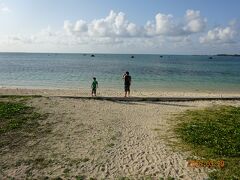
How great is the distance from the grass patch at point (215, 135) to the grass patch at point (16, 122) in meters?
6.65

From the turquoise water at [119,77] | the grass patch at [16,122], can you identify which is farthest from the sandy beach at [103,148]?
the turquoise water at [119,77]

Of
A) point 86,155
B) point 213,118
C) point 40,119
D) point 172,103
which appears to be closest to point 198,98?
point 172,103

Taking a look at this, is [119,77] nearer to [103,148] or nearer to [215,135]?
[215,135]

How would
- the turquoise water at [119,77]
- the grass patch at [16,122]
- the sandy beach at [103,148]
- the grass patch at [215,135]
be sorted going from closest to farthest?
the sandy beach at [103,148] → the grass patch at [215,135] → the grass patch at [16,122] → the turquoise water at [119,77]

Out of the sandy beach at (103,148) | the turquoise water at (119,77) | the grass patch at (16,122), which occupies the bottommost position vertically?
the turquoise water at (119,77)

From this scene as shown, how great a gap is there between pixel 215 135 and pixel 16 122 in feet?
29.7

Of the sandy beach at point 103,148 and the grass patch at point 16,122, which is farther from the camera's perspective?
the grass patch at point 16,122

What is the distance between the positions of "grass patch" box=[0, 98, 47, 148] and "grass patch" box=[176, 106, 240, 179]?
665 cm

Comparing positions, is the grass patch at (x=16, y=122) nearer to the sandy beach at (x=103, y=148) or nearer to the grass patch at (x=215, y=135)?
the sandy beach at (x=103, y=148)

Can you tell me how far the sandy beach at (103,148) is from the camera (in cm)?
1026

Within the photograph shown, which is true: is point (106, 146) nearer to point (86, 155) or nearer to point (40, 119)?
point (86, 155)

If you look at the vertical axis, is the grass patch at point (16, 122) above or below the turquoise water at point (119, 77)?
above

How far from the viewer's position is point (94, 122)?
16344 mm

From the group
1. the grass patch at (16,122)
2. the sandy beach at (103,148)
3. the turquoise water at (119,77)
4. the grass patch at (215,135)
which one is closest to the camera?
the sandy beach at (103,148)
